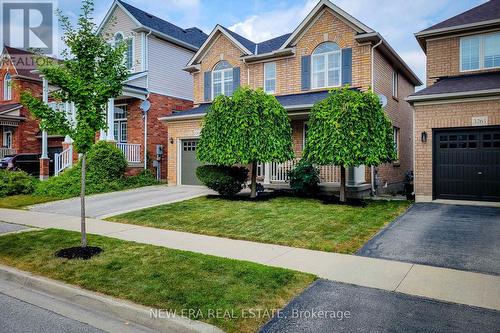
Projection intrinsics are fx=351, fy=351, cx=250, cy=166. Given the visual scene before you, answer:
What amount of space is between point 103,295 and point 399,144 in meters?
16.9

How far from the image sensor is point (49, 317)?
174 inches

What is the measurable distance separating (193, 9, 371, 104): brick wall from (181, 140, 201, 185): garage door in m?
3.02

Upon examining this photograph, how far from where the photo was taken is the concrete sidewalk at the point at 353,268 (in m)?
4.82

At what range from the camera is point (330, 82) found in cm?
1593

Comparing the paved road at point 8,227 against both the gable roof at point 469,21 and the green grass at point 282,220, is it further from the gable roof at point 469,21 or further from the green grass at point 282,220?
the gable roof at point 469,21

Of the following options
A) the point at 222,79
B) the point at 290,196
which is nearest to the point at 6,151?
the point at 222,79

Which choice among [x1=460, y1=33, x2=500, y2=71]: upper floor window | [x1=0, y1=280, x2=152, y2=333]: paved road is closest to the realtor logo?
[x1=0, y1=280, x2=152, y2=333]: paved road

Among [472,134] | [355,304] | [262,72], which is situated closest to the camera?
[355,304]

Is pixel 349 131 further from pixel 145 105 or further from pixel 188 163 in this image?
pixel 145 105

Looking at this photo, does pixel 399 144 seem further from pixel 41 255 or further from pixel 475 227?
pixel 41 255

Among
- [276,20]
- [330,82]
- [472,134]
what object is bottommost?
[472,134]

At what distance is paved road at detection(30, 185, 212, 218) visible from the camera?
40.0 feet

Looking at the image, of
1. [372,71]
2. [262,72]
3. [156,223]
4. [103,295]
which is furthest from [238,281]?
[262,72]

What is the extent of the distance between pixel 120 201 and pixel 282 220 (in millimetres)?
7305
